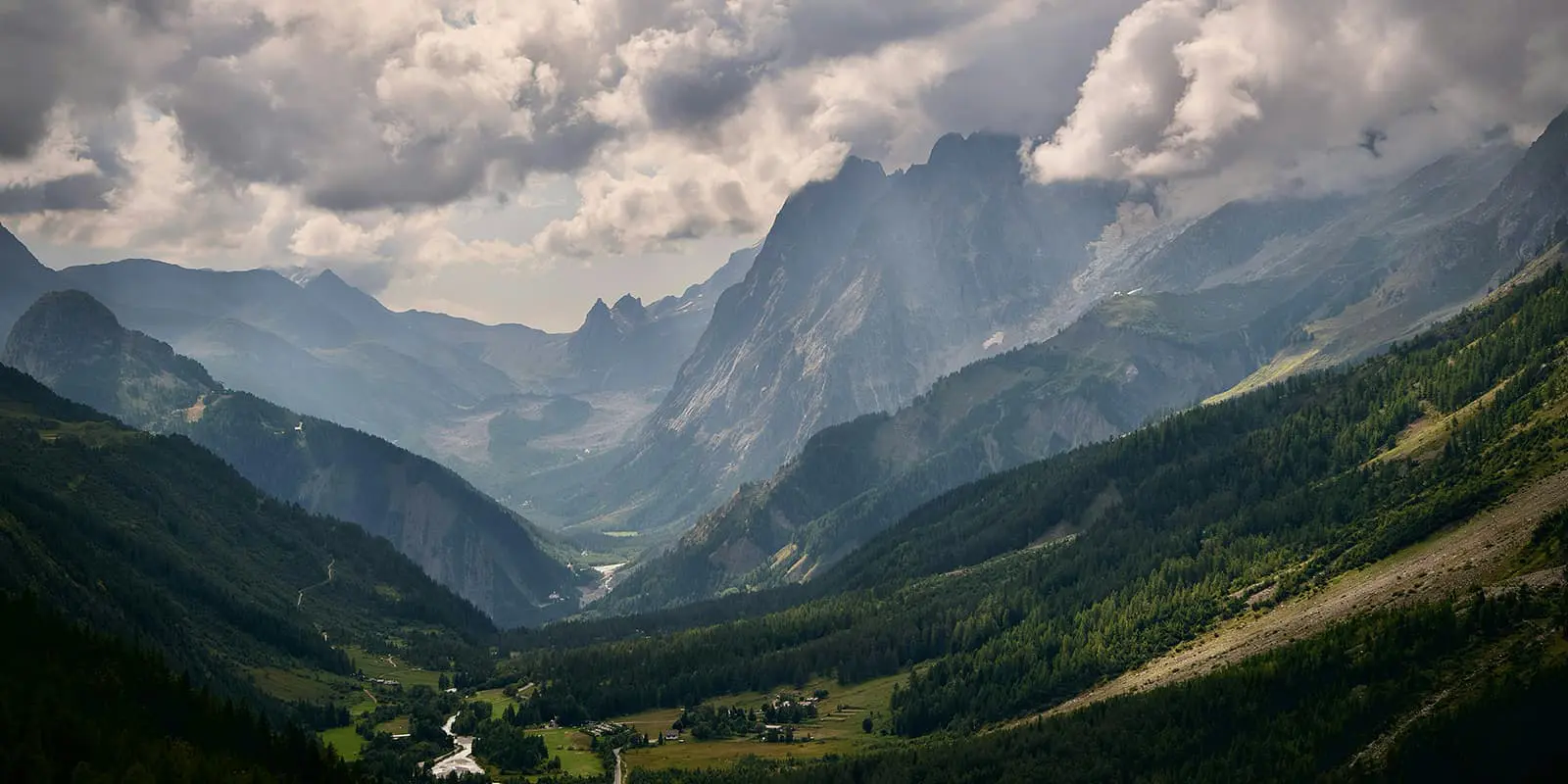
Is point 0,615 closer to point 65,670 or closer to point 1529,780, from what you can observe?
point 65,670

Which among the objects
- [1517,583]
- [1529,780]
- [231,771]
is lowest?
[1529,780]

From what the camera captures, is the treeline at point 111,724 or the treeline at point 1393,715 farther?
the treeline at point 1393,715

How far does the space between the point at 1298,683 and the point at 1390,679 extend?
48.1ft

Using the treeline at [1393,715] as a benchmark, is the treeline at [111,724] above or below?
above

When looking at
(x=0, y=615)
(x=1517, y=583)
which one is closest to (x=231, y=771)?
(x=0, y=615)

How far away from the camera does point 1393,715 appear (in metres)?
174

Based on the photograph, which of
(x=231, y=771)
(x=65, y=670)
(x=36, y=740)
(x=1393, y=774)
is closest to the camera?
(x=36, y=740)

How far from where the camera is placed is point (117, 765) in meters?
121

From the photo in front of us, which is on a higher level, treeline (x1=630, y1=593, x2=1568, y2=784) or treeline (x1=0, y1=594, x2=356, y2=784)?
treeline (x1=0, y1=594, x2=356, y2=784)

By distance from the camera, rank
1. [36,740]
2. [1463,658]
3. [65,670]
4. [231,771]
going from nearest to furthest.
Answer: [36,740]
[231,771]
[65,670]
[1463,658]

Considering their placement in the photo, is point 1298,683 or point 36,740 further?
point 1298,683

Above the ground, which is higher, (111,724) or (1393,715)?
(111,724)

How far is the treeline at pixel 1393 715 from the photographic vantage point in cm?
15838

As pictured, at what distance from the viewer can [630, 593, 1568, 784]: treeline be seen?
158m
